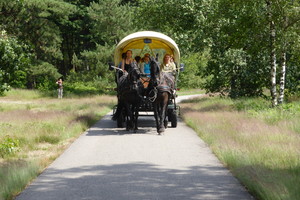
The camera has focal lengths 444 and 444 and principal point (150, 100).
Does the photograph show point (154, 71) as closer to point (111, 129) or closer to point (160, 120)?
point (160, 120)

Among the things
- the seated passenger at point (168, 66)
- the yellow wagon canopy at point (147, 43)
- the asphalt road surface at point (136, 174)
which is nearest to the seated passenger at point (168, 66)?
the seated passenger at point (168, 66)

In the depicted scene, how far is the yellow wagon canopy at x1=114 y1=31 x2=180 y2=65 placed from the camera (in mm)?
14578

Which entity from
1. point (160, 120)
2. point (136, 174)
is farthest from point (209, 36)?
point (136, 174)

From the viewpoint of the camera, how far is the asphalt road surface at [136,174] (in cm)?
590

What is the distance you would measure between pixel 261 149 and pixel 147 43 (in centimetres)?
724

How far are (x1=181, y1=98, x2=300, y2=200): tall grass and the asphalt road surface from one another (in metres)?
0.23

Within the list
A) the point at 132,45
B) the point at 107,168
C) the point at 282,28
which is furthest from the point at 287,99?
the point at 107,168

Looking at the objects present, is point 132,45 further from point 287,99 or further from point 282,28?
point 287,99

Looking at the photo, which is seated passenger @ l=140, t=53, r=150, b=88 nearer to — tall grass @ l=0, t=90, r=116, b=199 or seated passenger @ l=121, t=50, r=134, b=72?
seated passenger @ l=121, t=50, r=134, b=72

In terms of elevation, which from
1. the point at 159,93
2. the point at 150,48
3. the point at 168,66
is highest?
the point at 150,48

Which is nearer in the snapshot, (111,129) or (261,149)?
(261,149)

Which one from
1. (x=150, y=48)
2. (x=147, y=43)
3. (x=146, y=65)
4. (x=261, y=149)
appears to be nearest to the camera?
(x=261, y=149)

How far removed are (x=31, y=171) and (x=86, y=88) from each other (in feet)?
120

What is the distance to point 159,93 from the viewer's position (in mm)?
12688
